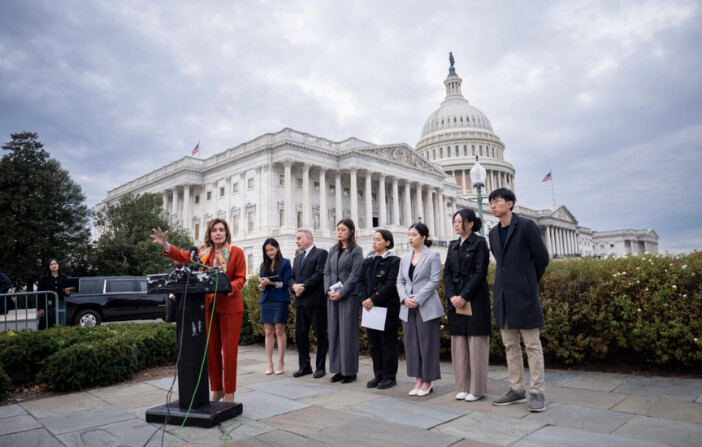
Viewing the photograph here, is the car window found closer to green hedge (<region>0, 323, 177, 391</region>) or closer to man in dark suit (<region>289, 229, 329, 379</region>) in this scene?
green hedge (<region>0, 323, 177, 391</region>)

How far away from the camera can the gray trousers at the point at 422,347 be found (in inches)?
232

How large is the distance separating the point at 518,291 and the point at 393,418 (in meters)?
2.02

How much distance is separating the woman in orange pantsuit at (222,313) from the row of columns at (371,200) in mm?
42276

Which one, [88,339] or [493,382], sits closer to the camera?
[493,382]

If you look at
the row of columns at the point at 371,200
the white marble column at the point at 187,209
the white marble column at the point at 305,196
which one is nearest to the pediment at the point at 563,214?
the row of columns at the point at 371,200

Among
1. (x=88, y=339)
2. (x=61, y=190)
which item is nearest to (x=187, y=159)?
(x=61, y=190)

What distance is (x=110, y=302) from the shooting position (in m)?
15.6

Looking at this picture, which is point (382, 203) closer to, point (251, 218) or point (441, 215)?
point (441, 215)

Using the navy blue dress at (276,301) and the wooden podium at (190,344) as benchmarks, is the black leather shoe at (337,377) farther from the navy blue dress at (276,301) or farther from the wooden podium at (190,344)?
the wooden podium at (190,344)

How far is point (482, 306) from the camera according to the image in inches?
222

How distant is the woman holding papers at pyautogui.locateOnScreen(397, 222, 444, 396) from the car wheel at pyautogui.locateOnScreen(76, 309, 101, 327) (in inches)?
500

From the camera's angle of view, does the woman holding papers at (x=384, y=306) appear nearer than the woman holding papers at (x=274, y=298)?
Yes

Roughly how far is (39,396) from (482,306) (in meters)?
6.22

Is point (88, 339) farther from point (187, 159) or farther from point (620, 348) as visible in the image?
point (187, 159)
